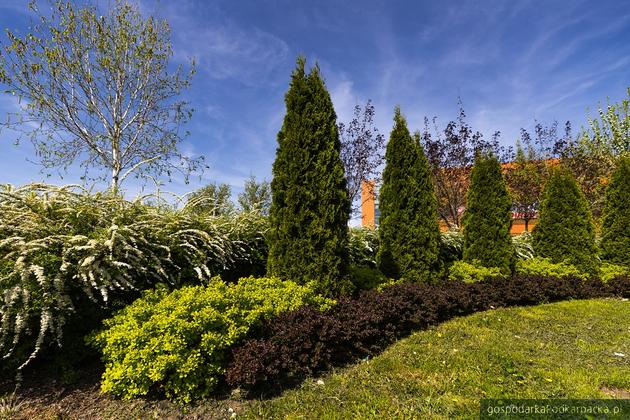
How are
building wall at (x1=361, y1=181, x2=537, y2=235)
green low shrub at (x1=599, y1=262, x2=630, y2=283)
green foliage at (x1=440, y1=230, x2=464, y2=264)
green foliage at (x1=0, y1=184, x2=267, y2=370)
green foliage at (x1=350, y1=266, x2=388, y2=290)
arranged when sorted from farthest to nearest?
building wall at (x1=361, y1=181, x2=537, y2=235) → green foliage at (x1=440, y1=230, x2=464, y2=264) → green low shrub at (x1=599, y1=262, x2=630, y2=283) → green foliage at (x1=350, y1=266, x2=388, y2=290) → green foliage at (x1=0, y1=184, x2=267, y2=370)

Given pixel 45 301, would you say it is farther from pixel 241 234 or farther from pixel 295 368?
pixel 241 234

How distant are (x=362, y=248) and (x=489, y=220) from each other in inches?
110

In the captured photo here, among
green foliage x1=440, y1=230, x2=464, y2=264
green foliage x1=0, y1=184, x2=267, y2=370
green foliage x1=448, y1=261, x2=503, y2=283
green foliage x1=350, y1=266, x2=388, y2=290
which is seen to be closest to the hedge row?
green foliage x1=448, y1=261, x2=503, y2=283

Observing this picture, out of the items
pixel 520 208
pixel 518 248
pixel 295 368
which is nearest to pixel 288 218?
pixel 295 368

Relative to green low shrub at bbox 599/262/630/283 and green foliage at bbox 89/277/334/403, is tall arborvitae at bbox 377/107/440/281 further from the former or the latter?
green low shrub at bbox 599/262/630/283

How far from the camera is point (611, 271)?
8242 millimetres

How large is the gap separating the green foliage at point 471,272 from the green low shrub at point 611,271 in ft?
9.40

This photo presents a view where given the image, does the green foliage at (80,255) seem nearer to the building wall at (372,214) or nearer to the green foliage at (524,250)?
the building wall at (372,214)

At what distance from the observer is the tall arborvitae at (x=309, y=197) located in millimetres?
4484

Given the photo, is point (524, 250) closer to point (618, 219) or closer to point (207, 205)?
point (618, 219)

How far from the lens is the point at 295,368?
3215 millimetres

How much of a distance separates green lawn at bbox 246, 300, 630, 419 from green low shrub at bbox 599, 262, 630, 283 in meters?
3.63

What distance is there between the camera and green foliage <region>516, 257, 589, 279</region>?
7.67m

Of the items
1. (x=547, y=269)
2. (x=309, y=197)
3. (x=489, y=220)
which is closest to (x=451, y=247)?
(x=489, y=220)
